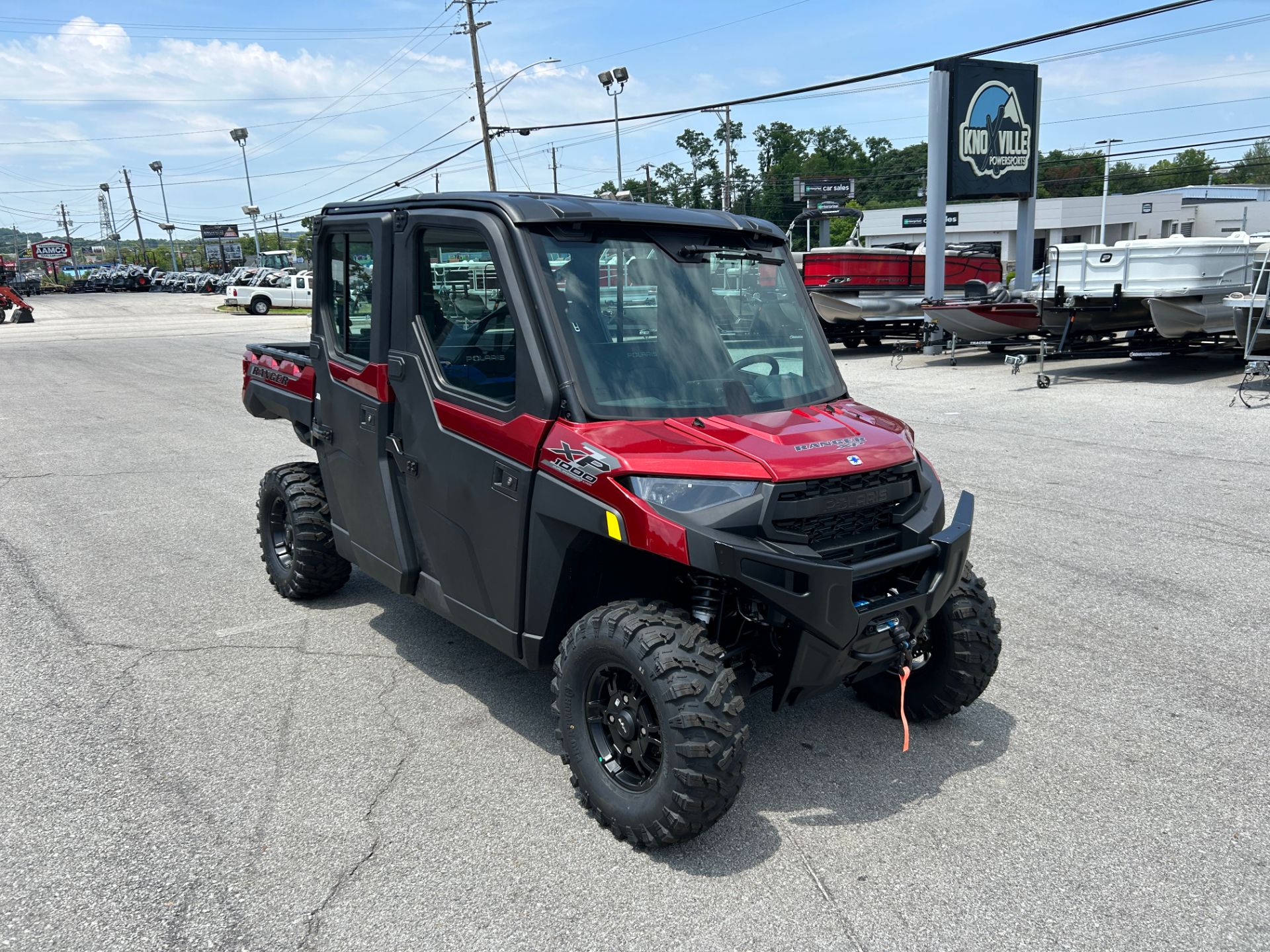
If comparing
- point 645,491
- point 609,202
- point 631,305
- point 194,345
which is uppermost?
point 609,202

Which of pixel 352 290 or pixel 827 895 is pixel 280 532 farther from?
pixel 827 895

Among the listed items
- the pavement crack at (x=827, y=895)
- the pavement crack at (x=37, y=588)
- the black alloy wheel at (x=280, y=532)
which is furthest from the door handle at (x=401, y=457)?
the pavement crack at (x=37, y=588)

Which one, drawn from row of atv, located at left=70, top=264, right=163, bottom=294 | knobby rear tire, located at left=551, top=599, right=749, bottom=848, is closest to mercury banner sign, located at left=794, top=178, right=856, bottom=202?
row of atv, located at left=70, top=264, right=163, bottom=294

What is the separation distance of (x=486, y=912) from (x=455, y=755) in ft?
3.38

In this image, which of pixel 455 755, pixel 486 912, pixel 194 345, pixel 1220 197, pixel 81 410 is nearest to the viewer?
pixel 486 912

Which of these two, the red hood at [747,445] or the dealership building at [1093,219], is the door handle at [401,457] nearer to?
the red hood at [747,445]

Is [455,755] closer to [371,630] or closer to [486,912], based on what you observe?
[486,912]

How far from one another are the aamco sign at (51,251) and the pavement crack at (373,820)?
92773 millimetres

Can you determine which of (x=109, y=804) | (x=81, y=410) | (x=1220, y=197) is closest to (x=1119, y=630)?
(x=109, y=804)

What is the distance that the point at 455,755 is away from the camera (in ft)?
13.0

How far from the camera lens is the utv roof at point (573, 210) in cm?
367

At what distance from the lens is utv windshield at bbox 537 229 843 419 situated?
361 centimetres

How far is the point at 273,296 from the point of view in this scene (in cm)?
3991

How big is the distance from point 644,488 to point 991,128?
20.5 m
